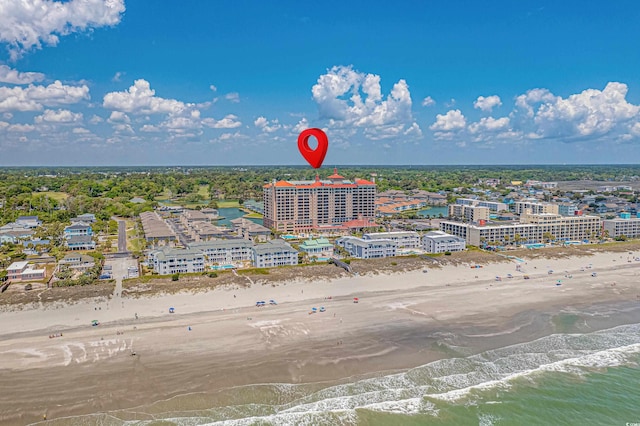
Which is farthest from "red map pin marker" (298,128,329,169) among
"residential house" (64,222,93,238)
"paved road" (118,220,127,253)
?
"residential house" (64,222,93,238)

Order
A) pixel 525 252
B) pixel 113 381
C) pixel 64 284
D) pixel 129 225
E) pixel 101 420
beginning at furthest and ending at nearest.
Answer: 1. pixel 129 225
2. pixel 525 252
3. pixel 64 284
4. pixel 113 381
5. pixel 101 420

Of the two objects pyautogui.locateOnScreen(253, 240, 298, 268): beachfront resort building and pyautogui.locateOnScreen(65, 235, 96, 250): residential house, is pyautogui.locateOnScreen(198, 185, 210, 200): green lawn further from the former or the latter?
pyautogui.locateOnScreen(253, 240, 298, 268): beachfront resort building

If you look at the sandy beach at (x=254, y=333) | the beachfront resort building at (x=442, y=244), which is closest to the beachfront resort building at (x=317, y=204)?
the beachfront resort building at (x=442, y=244)

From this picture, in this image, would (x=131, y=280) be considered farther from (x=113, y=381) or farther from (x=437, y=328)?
(x=437, y=328)

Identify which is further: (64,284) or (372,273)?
(372,273)

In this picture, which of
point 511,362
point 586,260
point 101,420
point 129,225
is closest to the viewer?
point 101,420

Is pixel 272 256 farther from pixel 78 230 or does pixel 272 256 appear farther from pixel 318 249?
pixel 78 230

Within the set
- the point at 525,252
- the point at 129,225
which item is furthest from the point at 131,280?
the point at 525,252
